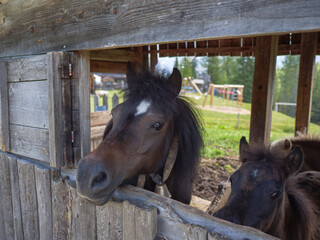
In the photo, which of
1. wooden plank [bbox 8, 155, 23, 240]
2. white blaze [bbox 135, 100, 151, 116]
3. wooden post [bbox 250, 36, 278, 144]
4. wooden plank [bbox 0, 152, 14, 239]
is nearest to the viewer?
white blaze [bbox 135, 100, 151, 116]

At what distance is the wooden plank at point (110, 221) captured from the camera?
5.32ft

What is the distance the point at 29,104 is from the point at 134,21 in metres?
1.44

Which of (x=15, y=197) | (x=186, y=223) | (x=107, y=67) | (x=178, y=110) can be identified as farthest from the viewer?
(x=107, y=67)

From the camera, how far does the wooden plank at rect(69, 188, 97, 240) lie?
180 cm

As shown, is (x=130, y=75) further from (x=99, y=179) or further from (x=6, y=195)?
(x=6, y=195)

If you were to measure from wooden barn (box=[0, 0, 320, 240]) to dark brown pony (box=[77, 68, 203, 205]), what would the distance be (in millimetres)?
234

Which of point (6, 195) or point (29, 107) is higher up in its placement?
point (29, 107)

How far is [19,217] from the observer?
2.61m

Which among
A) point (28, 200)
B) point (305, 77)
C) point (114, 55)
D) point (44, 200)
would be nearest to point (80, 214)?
point (44, 200)

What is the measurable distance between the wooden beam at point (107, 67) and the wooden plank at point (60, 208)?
101 inches

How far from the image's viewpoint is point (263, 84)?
10.9 feet

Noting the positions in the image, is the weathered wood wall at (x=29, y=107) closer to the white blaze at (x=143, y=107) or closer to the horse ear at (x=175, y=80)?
the white blaze at (x=143, y=107)

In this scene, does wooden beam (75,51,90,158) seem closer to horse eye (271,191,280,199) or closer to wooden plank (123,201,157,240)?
wooden plank (123,201,157,240)

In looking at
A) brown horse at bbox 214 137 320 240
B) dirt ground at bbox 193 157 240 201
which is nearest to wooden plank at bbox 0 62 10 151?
brown horse at bbox 214 137 320 240
